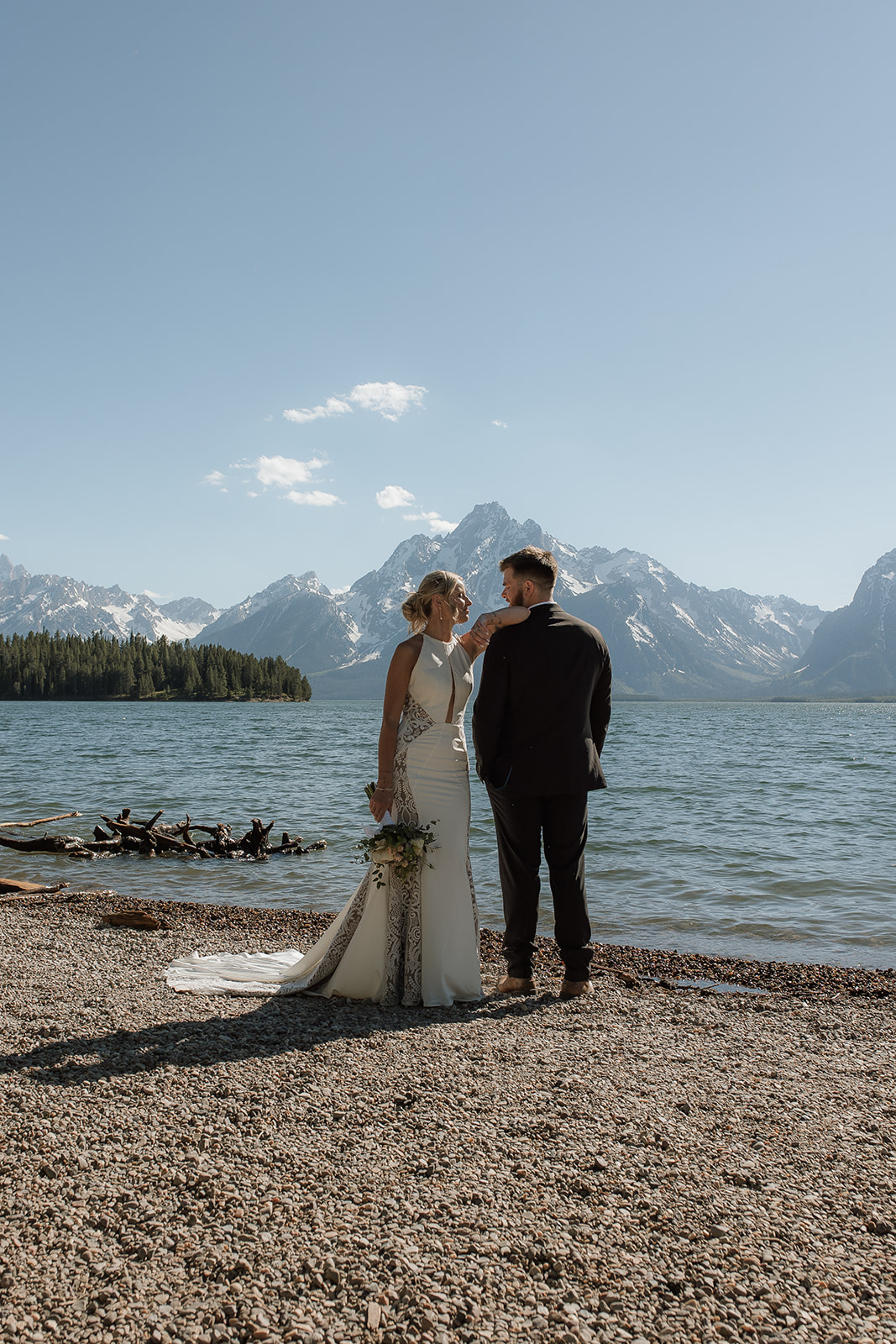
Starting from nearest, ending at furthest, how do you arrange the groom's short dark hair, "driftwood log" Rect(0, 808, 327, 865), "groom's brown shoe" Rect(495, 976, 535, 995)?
the groom's short dark hair → "groom's brown shoe" Rect(495, 976, 535, 995) → "driftwood log" Rect(0, 808, 327, 865)

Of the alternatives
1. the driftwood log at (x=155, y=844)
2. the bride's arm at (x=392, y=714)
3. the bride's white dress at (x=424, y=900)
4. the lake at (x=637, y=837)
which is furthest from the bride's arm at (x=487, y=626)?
the driftwood log at (x=155, y=844)

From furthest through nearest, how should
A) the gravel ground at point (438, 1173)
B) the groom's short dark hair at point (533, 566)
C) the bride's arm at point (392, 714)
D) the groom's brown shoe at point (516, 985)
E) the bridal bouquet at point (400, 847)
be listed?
the groom's brown shoe at point (516, 985), the groom's short dark hair at point (533, 566), the bride's arm at point (392, 714), the bridal bouquet at point (400, 847), the gravel ground at point (438, 1173)

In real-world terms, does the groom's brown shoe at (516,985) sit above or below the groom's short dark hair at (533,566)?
below

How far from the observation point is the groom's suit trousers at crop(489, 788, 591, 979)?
6.42 m

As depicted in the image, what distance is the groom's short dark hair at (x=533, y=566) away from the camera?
257 inches

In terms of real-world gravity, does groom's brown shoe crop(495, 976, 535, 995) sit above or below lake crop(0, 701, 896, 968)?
above

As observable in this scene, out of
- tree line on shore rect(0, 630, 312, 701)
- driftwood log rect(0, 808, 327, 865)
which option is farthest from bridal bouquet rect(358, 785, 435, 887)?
tree line on shore rect(0, 630, 312, 701)

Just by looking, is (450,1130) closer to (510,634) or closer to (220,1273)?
(220,1273)

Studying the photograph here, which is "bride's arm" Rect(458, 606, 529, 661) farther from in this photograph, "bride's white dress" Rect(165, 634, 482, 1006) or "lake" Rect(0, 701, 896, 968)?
"lake" Rect(0, 701, 896, 968)

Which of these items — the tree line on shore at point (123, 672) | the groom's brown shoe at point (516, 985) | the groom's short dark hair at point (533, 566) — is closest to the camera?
the groom's short dark hair at point (533, 566)

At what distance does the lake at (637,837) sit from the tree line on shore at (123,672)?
360 feet

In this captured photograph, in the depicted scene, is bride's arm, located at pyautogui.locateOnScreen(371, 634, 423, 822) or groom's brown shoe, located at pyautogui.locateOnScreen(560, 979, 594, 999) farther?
groom's brown shoe, located at pyautogui.locateOnScreen(560, 979, 594, 999)

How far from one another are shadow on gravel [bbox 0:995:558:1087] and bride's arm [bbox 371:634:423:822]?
144 cm

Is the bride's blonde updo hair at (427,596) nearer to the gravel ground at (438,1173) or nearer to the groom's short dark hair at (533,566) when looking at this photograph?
the groom's short dark hair at (533,566)
